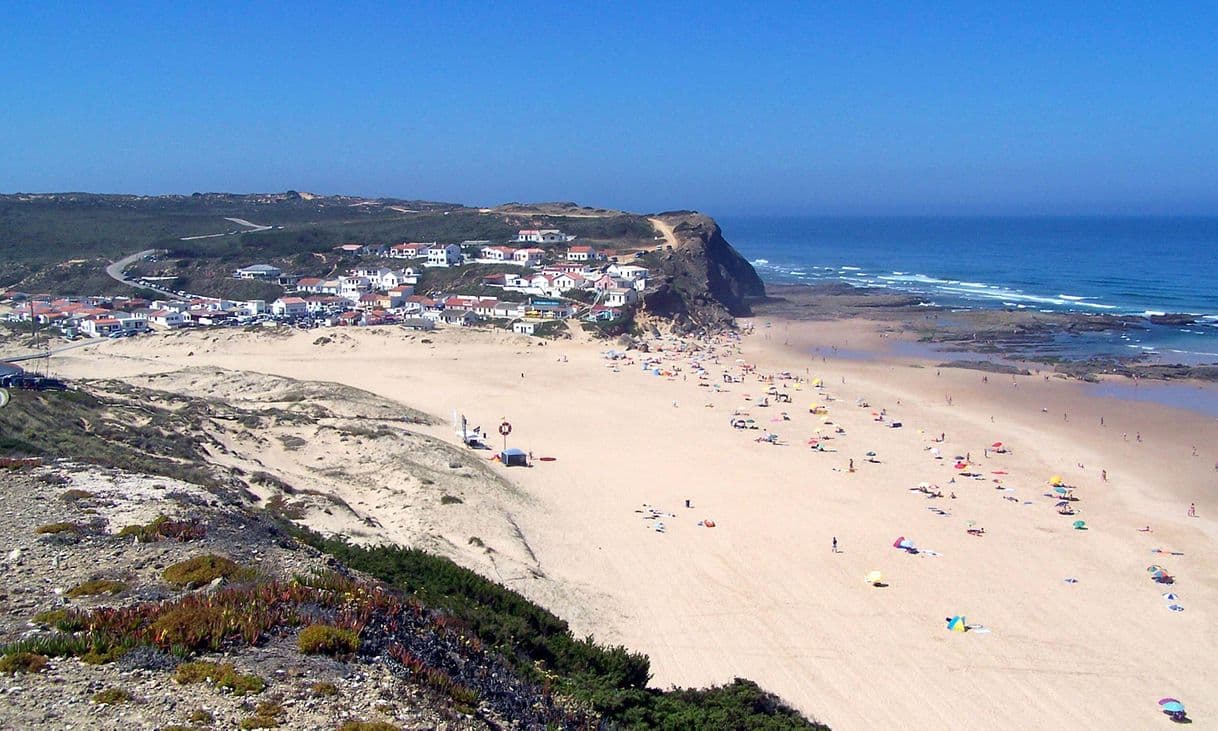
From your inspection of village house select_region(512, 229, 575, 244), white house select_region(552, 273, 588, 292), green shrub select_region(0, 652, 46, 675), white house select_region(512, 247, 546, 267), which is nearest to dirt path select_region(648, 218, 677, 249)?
village house select_region(512, 229, 575, 244)

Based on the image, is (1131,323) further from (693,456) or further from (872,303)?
(693,456)

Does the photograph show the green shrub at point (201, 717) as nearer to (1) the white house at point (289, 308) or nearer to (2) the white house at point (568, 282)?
(1) the white house at point (289, 308)

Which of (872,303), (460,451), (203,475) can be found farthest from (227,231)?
(203,475)

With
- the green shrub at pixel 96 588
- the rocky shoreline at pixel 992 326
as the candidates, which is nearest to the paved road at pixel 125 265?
the rocky shoreline at pixel 992 326

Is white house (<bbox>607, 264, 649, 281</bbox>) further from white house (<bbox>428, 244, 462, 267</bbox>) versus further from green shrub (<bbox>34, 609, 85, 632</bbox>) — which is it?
green shrub (<bbox>34, 609, 85, 632</bbox>)

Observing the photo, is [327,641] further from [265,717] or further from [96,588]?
[96,588]

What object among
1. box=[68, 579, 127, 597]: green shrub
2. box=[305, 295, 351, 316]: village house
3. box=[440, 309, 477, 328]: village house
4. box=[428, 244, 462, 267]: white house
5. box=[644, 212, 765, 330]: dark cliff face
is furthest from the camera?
box=[428, 244, 462, 267]: white house

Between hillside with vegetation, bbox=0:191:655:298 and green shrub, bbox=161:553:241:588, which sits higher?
hillside with vegetation, bbox=0:191:655:298
